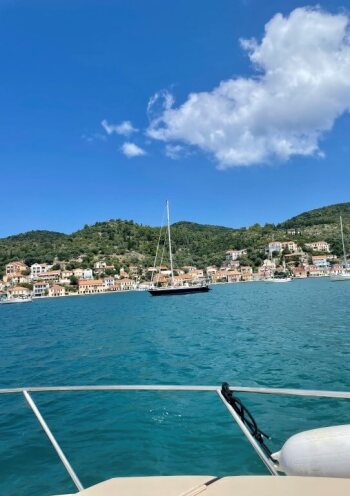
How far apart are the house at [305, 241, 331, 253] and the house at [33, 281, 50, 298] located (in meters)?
99.3

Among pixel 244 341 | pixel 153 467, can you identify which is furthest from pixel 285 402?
pixel 244 341

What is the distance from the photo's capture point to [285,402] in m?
8.12

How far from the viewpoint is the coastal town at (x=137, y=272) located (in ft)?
452

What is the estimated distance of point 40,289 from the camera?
139 m

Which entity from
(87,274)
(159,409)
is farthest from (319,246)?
(159,409)

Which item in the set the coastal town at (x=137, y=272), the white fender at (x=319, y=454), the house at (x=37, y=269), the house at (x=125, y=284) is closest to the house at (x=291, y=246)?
the coastal town at (x=137, y=272)

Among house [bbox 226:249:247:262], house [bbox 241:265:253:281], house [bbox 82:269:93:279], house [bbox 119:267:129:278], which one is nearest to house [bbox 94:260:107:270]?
house [bbox 82:269:93:279]

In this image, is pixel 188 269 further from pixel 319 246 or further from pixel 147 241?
pixel 319 246

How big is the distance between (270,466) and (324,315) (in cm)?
2326

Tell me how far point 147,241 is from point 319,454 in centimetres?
16976

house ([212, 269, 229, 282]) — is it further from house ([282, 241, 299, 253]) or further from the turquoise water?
the turquoise water

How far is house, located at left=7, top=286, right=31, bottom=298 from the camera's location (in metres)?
130

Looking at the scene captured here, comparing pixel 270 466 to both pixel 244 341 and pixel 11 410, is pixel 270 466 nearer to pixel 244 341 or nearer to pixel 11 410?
pixel 11 410

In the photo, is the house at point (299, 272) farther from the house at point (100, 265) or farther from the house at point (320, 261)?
the house at point (100, 265)
